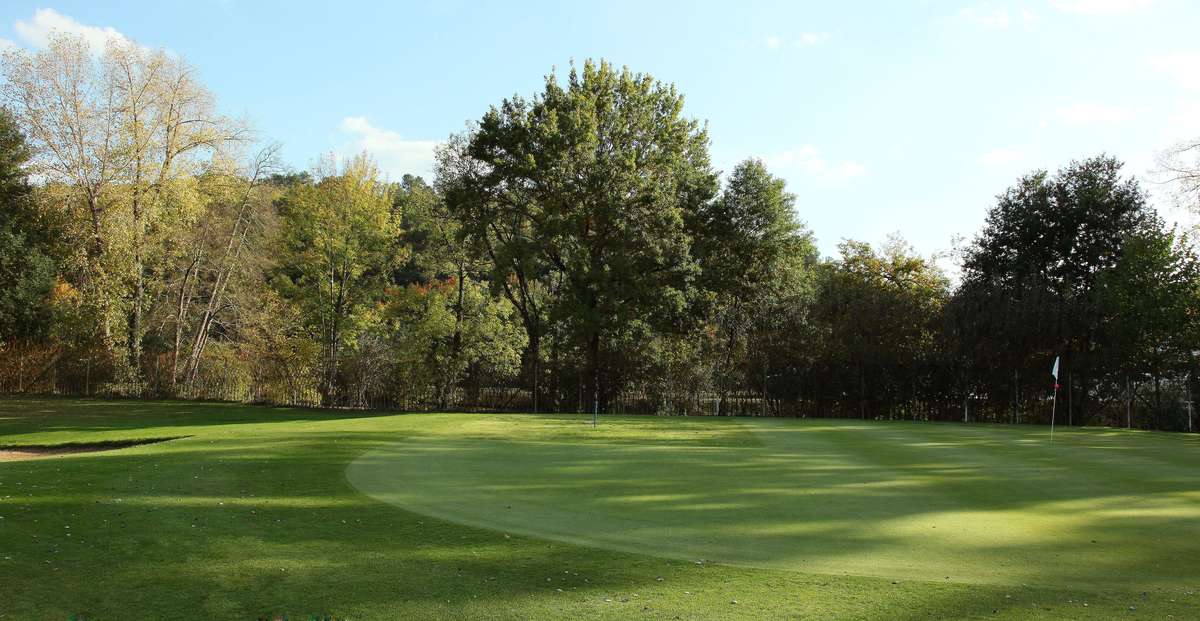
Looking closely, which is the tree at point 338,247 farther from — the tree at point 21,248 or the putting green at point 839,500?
the putting green at point 839,500

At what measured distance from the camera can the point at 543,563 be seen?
6652 millimetres

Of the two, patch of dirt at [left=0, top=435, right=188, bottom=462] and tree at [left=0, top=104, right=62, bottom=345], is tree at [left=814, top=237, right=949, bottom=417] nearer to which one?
patch of dirt at [left=0, top=435, right=188, bottom=462]

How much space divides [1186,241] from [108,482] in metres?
34.0

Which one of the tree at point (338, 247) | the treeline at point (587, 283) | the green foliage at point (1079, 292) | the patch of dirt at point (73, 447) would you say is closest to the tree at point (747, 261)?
the treeline at point (587, 283)

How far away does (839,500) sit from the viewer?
31.4ft

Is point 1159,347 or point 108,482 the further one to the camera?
point 1159,347

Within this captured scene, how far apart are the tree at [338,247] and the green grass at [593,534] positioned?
24.3m

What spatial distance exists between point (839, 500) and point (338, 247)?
107 ft

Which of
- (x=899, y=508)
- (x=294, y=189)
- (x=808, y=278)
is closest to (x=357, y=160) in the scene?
(x=294, y=189)

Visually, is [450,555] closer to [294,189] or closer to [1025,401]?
[1025,401]

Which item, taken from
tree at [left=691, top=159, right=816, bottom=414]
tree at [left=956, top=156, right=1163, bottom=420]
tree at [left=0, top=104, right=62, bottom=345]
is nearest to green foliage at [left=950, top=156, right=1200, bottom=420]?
tree at [left=956, top=156, right=1163, bottom=420]

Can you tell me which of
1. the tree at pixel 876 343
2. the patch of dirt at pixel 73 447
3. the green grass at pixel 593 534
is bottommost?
the patch of dirt at pixel 73 447

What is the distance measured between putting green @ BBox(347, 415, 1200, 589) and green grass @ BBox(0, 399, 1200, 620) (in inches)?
1.9

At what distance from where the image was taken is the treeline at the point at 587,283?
29.9m
